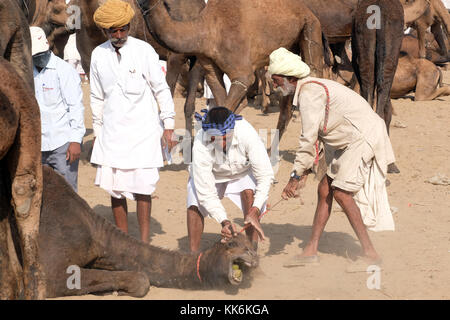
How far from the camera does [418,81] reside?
14.6m

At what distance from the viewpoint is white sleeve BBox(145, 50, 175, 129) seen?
22.0ft

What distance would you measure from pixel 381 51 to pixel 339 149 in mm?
4214

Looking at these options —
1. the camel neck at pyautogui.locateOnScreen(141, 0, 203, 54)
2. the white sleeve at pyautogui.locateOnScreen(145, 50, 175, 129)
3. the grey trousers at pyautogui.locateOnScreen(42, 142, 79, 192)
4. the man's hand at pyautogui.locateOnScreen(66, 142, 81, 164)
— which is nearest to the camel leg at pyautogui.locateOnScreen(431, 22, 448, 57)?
the camel neck at pyautogui.locateOnScreen(141, 0, 203, 54)

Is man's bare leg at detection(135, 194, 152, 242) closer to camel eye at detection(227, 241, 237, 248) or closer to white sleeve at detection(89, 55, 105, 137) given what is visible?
white sleeve at detection(89, 55, 105, 137)

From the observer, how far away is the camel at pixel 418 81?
1461 cm

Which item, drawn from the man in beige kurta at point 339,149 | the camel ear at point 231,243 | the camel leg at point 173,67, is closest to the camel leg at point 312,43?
the camel leg at point 173,67

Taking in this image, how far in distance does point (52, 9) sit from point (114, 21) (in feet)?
17.2

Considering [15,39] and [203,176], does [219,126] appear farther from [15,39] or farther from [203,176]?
[15,39]

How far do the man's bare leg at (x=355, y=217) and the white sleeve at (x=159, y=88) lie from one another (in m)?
1.60

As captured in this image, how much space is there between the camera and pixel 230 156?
6.35 m

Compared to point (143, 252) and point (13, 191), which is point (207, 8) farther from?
point (13, 191)

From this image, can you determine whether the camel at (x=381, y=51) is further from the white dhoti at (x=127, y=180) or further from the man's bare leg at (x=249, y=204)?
the white dhoti at (x=127, y=180)

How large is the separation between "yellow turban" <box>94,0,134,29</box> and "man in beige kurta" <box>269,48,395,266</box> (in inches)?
51.4
